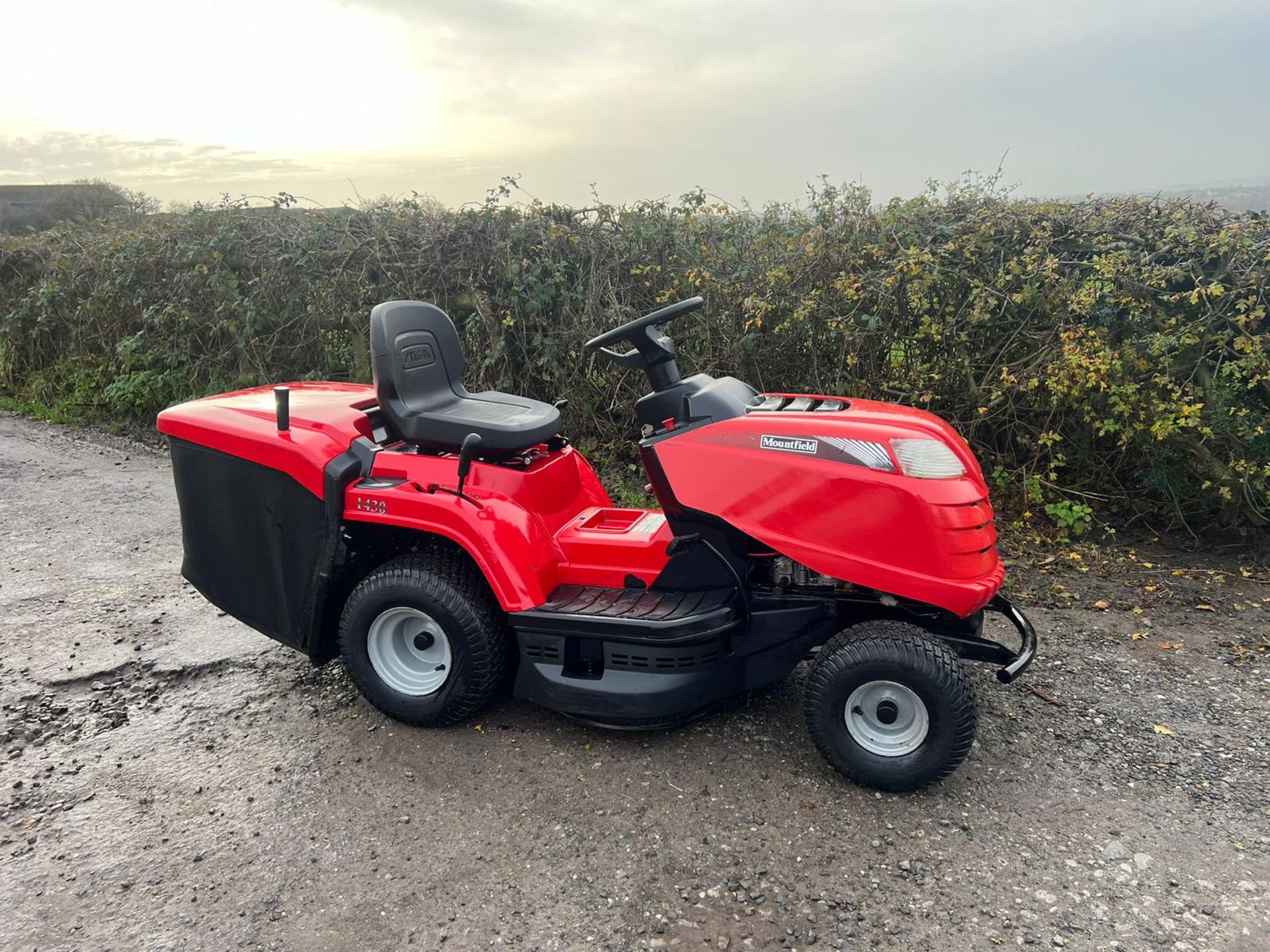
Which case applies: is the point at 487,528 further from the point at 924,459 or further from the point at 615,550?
the point at 924,459

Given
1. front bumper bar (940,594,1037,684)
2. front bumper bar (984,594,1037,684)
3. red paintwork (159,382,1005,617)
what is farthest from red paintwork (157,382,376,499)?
front bumper bar (984,594,1037,684)

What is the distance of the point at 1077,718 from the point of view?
10.6 ft

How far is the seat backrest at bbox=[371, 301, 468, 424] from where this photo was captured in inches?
124

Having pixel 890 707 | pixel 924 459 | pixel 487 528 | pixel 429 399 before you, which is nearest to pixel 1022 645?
pixel 890 707

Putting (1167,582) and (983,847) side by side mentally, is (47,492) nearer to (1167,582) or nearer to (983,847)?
Answer: (983,847)

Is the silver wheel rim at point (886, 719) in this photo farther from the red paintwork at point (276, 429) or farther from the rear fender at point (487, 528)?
the red paintwork at point (276, 429)

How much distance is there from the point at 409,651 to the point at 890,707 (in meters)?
1.69

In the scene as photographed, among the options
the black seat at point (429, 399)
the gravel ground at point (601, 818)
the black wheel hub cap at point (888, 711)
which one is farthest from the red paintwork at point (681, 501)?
the gravel ground at point (601, 818)

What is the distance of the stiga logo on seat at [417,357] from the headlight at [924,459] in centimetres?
171

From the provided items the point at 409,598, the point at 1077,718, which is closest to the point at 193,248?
the point at 409,598

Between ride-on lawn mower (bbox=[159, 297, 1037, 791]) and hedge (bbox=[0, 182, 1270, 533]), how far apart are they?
2312 mm

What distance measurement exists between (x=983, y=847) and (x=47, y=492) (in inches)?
253

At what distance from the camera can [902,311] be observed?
520cm

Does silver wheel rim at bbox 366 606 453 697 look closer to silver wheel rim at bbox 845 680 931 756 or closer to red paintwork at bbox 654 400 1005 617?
red paintwork at bbox 654 400 1005 617
